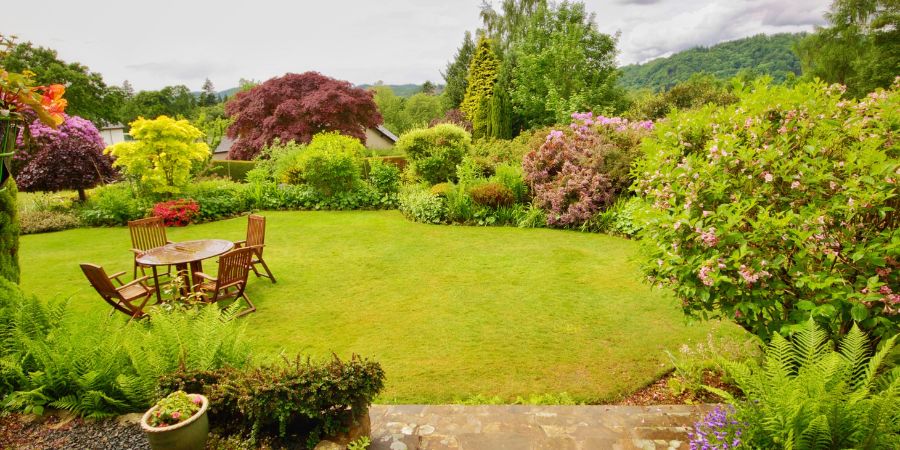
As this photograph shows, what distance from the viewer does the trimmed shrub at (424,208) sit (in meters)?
11.3

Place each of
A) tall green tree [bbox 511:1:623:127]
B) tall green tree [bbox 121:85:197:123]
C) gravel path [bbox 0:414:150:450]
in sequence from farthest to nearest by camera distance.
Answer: tall green tree [bbox 121:85:197:123] < tall green tree [bbox 511:1:623:127] < gravel path [bbox 0:414:150:450]

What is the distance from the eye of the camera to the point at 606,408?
138 inches

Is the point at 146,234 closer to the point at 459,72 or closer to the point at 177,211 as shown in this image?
the point at 177,211

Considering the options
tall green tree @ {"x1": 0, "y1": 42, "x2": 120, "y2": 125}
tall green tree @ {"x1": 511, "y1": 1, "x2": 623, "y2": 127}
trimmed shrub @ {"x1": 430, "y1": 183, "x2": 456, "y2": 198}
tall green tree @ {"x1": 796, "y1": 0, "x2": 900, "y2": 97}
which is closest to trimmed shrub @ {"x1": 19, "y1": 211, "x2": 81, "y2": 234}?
trimmed shrub @ {"x1": 430, "y1": 183, "x2": 456, "y2": 198}

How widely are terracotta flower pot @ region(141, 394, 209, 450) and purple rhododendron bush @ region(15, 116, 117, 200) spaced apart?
12.9m

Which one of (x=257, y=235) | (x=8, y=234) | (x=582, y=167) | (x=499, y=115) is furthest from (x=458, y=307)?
(x=499, y=115)

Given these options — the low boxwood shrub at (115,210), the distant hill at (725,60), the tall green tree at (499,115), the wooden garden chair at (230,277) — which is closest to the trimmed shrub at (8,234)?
the wooden garden chair at (230,277)

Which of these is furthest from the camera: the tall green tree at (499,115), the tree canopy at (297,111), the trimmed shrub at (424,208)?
the tree canopy at (297,111)

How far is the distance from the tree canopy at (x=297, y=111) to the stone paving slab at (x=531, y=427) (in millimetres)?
19283

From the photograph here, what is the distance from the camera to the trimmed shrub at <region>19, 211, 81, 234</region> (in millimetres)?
11117

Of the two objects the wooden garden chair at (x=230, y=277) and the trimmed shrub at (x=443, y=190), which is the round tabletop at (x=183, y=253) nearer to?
the wooden garden chair at (x=230, y=277)

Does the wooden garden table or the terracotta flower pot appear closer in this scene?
the terracotta flower pot

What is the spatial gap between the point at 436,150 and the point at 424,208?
9.87 feet

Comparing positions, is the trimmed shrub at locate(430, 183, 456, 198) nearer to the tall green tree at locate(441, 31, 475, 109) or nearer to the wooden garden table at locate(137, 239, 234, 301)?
the wooden garden table at locate(137, 239, 234, 301)
